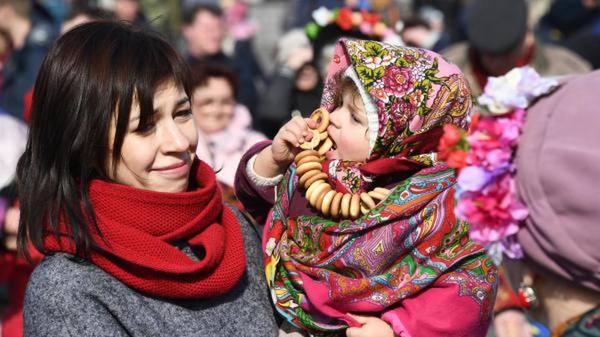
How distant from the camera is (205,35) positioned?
276 inches

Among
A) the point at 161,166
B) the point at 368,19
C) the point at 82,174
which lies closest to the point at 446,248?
the point at 161,166

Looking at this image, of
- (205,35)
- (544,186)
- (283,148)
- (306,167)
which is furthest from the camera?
(205,35)

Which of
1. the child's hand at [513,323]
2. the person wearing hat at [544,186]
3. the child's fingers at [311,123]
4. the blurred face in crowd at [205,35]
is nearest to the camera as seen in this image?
the person wearing hat at [544,186]

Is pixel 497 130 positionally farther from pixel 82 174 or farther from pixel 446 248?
pixel 82 174

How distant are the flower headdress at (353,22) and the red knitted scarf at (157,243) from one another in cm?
251

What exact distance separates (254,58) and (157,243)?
5452mm

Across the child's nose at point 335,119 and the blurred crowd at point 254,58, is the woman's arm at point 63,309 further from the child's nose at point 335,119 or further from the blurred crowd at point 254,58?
the blurred crowd at point 254,58

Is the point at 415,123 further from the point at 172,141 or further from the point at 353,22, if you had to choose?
the point at 353,22

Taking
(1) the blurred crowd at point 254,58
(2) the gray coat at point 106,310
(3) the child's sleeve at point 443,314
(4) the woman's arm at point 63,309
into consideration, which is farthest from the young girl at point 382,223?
(1) the blurred crowd at point 254,58

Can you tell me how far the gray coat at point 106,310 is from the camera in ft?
7.07

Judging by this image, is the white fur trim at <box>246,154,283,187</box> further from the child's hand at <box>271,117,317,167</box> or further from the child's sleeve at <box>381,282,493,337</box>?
the child's sleeve at <box>381,282,493,337</box>

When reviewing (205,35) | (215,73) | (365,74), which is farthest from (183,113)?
(205,35)

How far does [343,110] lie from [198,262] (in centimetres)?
60

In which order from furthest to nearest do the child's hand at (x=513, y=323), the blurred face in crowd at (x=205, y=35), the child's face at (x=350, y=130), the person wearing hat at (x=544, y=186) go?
the blurred face in crowd at (x=205, y=35) → the child's hand at (x=513, y=323) → the child's face at (x=350, y=130) → the person wearing hat at (x=544, y=186)
